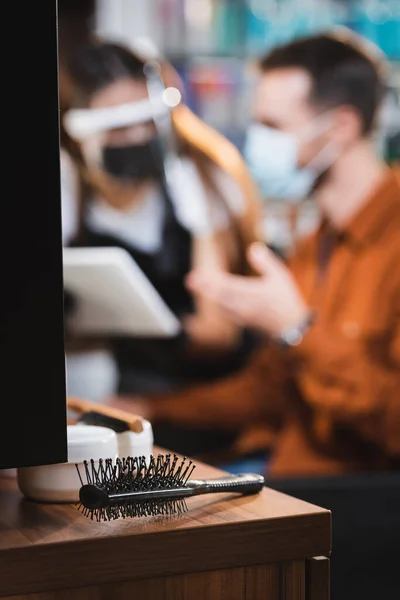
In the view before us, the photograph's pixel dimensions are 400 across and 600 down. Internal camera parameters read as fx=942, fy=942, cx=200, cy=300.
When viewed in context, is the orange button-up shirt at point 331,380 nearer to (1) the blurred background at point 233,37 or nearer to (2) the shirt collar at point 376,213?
(2) the shirt collar at point 376,213

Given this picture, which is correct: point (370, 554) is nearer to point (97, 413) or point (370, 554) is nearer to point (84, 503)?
point (97, 413)

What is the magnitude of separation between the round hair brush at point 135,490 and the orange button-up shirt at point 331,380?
7.59 feet

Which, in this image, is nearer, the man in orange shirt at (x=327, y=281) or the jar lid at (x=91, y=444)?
the jar lid at (x=91, y=444)

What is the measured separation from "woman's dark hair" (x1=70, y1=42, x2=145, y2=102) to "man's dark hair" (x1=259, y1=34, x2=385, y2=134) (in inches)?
22.7

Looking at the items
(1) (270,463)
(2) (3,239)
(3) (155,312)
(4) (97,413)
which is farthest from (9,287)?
(1) (270,463)

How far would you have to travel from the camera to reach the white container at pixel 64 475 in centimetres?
124

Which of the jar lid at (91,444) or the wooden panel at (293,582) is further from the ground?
the jar lid at (91,444)

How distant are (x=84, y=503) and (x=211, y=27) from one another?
9.20ft

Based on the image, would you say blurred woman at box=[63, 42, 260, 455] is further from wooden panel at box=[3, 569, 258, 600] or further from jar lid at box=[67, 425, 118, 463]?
wooden panel at box=[3, 569, 258, 600]

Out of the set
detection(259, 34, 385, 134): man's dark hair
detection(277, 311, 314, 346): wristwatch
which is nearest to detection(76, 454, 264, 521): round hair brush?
detection(277, 311, 314, 346): wristwatch

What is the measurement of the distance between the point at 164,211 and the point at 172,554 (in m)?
2.49

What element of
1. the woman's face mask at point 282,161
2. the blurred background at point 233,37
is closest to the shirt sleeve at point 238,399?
the blurred background at point 233,37

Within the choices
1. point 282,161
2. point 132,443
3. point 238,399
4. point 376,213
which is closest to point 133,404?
point 238,399

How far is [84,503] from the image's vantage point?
1147 millimetres
